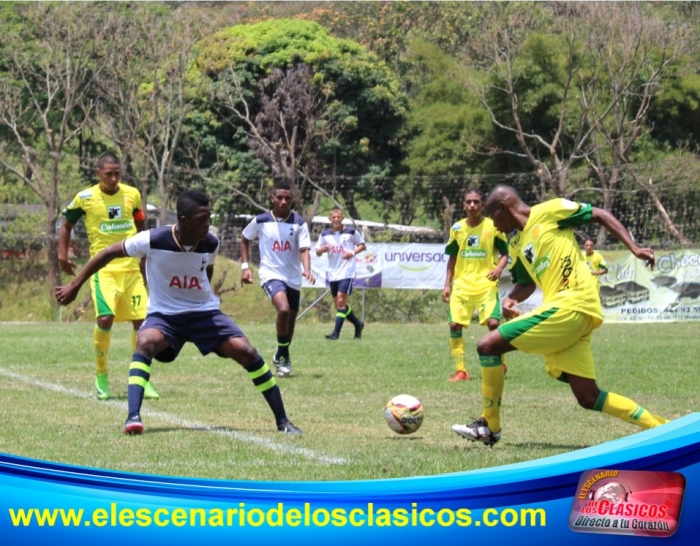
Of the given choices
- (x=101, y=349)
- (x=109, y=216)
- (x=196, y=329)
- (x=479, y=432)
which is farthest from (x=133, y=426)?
(x=109, y=216)

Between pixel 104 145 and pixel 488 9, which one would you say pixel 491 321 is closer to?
pixel 488 9

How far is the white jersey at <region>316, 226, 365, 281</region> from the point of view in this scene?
19.3 meters

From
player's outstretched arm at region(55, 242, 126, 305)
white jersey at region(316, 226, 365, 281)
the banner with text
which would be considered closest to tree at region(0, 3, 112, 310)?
the banner with text

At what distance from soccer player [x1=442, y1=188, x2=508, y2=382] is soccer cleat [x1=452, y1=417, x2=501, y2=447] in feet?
16.5

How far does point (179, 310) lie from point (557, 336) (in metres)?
2.82

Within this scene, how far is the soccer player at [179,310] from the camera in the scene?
26.5ft

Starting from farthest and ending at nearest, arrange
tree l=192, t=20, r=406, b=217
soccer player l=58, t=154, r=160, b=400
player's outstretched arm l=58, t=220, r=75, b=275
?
tree l=192, t=20, r=406, b=217, soccer player l=58, t=154, r=160, b=400, player's outstretched arm l=58, t=220, r=75, b=275

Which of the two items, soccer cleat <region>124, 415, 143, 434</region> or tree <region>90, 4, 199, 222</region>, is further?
tree <region>90, 4, 199, 222</region>

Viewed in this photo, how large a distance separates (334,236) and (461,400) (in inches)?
388

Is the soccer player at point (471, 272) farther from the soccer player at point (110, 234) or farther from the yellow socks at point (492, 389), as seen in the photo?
the yellow socks at point (492, 389)

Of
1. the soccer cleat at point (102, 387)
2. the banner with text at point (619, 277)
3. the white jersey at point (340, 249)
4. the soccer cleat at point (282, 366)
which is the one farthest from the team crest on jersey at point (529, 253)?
the banner with text at point (619, 277)

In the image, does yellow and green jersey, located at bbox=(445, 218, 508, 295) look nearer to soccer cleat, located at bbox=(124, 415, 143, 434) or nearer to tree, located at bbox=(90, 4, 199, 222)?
soccer cleat, located at bbox=(124, 415, 143, 434)

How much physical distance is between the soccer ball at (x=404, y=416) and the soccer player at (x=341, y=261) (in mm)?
10948

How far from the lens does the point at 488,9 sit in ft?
126
